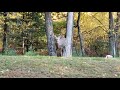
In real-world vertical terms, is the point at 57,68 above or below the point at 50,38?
below

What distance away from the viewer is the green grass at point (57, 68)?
1030 centimetres

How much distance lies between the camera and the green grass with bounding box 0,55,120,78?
10305 mm

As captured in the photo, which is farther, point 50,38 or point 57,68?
point 50,38

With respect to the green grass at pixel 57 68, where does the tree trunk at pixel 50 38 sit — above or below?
above

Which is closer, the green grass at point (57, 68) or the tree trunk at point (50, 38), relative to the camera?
the green grass at point (57, 68)

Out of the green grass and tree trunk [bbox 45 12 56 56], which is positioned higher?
tree trunk [bbox 45 12 56 56]

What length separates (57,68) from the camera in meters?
11.0

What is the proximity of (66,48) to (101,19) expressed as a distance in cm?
1048

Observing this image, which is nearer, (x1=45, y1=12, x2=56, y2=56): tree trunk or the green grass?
the green grass
